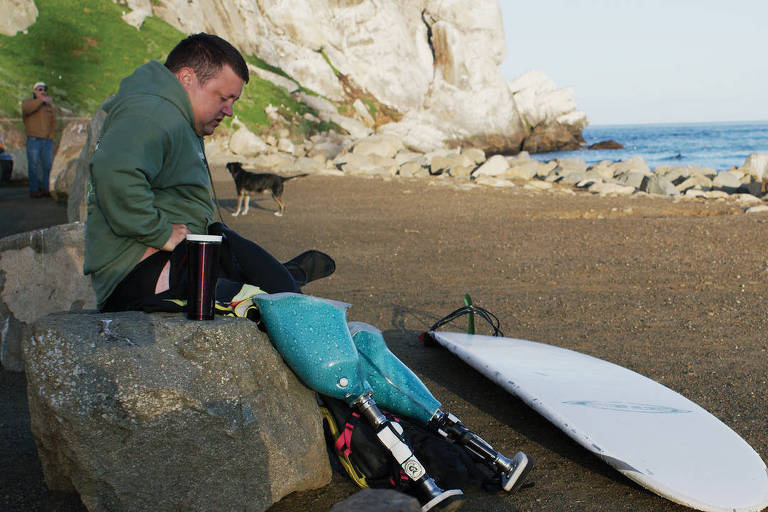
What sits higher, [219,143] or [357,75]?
[357,75]

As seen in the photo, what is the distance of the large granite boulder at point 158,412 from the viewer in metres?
2.30

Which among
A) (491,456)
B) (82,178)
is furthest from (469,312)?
(82,178)

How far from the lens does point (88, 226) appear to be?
2691mm

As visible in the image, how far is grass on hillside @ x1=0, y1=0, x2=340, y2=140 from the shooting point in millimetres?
24172

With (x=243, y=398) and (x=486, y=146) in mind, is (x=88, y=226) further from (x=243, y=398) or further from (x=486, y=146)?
(x=486, y=146)

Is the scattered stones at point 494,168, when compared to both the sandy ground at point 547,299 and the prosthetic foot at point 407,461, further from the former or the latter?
the prosthetic foot at point 407,461

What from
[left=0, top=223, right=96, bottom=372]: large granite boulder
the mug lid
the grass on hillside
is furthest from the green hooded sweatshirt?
the grass on hillside

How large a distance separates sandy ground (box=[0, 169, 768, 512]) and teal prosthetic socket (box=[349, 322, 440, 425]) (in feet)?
1.32

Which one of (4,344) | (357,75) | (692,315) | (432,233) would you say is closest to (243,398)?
(4,344)

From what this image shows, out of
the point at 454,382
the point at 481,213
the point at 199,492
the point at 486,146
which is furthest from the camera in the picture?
the point at 486,146

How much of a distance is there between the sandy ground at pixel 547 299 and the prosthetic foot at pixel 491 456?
9cm

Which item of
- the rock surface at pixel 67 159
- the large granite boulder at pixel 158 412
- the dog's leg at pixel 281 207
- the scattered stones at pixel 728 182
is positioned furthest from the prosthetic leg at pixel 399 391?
the scattered stones at pixel 728 182

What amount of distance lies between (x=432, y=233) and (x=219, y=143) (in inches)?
727

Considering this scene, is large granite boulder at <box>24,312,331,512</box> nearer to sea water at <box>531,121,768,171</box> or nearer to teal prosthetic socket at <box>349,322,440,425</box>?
teal prosthetic socket at <box>349,322,440,425</box>
